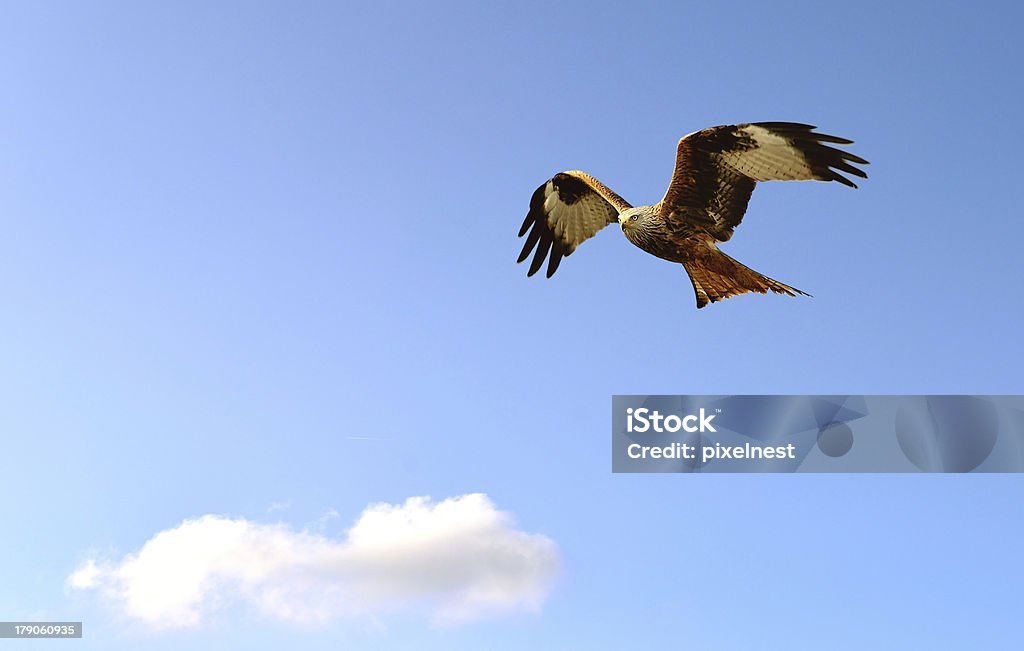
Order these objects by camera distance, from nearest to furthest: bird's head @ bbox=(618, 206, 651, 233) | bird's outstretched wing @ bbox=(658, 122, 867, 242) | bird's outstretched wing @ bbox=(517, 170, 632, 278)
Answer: bird's outstretched wing @ bbox=(658, 122, 867, 242)
bird's head @ bbox=(618, 206, 651, 233)
bird's outstretched wing @ bbox=(517, 170, 632, 278)

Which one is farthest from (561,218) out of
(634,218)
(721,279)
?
(721,279)

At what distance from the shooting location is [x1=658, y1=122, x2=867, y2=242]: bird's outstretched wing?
12352 millimetres

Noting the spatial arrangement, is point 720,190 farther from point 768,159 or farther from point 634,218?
point 634,218

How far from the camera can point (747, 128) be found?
1259cm

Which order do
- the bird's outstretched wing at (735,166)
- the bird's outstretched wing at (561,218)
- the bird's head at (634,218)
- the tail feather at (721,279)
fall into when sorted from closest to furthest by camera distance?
the bird's outstretched wing at (735,166) < the tail feather at (721,279) < the bird's head at (634,218) < the bird's outstretched wing at (561,218)

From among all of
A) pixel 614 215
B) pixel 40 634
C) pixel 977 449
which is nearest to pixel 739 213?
pixel 614 215

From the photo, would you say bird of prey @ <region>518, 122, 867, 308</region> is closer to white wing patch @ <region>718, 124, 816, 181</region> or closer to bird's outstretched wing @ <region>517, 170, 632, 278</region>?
white wing patch @ <region>718, 124, 816, 181</region>

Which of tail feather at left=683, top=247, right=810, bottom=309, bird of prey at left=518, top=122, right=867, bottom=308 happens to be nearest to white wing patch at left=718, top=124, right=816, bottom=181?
bird of prey at left=518, top=122, right=867, bottom=308

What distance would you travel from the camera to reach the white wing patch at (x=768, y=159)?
12.5m

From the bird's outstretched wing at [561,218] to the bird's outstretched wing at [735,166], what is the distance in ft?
7.58

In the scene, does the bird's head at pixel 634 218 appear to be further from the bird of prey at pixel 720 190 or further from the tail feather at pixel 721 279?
the tail feather at pixel 721 279

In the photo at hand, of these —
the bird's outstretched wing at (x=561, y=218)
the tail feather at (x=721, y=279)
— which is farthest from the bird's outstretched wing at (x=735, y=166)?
the bird's outstretched wing at (x=561, y=218)

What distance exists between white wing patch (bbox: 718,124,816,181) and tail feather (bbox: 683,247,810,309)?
108cm

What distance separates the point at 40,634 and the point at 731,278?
35.4 ft
